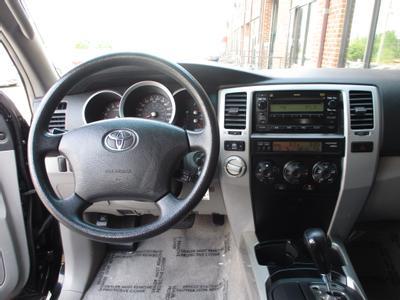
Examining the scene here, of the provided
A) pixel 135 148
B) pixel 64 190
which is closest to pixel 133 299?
pixel 64 190

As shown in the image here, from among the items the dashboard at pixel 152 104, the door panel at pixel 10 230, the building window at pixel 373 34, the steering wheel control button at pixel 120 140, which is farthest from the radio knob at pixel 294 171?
the building window at pixel 373 34

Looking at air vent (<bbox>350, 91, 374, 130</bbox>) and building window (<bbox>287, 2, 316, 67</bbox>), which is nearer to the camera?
air vent (<bbox>350, 91, 374, 130</bbox>)

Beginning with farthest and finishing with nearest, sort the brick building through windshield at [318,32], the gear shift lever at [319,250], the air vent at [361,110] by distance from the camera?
the brick building through windshield at [318,32] < the air vent at [361,110] < the gear shift lever at [319,250]

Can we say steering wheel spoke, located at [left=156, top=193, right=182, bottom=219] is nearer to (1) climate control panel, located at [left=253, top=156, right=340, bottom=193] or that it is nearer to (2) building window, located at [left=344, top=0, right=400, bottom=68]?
(1) climate control panel, located at [left=253, top=156, right=340, bottom=193]

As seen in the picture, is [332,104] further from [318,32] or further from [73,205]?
[318,32]

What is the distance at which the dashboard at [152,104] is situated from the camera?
1.17m

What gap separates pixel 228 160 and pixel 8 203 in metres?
0.95

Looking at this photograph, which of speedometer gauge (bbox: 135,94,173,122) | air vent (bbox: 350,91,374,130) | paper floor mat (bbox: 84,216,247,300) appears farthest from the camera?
paper floor mat (bbox: 84,216,247,300)

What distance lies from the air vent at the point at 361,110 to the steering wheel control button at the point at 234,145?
387mm

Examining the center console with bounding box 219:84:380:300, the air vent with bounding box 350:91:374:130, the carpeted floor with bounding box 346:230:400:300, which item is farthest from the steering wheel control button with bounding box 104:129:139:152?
the carpeted floor with bounding box 346:230:400:300

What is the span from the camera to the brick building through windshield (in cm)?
→ 276

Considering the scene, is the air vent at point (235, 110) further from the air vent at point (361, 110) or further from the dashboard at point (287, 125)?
the air vent at point (361, 110)

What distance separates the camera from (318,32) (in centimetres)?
375

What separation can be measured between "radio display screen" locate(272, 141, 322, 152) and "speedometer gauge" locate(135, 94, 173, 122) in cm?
41
